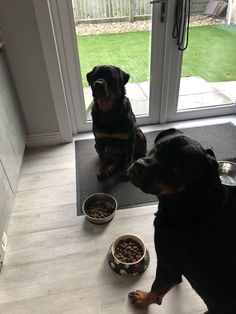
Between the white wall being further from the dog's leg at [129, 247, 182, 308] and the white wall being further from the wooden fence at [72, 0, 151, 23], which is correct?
the dog's leg at [129, 247, 182, 308]

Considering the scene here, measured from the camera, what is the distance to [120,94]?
74.5 inches

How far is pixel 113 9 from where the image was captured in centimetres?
231

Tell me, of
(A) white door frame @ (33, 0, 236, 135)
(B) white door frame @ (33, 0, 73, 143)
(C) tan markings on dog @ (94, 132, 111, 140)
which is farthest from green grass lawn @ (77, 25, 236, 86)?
(C) tan markings on dog @ (94, 132, 111, 140)

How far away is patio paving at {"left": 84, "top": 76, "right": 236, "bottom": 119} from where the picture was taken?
2.84 metres

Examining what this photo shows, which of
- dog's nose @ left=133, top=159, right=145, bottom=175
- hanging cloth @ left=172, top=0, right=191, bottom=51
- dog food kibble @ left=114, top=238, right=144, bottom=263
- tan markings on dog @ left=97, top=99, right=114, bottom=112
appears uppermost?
hanging cloth @ left=172, top=0, right=191, bottom=51

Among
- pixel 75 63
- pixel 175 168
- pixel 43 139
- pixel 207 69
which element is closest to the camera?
pixel 175 168

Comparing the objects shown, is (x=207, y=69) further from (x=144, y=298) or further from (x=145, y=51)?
(x=144, y=298)

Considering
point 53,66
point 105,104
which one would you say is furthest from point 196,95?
point 53,66

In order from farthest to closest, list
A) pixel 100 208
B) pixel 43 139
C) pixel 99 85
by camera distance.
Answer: pixel 43 139 → pixel 100 208 → pixel 99 85

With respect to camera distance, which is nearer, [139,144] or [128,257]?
[128,257]

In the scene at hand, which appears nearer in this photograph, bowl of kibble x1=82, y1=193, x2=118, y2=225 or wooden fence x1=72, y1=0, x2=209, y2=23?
bowl of kibble x1=82, y1=193, x2=118, y2=225

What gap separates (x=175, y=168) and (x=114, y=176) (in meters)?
1.32

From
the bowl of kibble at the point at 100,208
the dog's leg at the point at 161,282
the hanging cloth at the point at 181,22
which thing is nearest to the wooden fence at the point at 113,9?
the hanging cloth at the point at 181,22

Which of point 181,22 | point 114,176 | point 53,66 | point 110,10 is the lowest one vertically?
point 114,176
